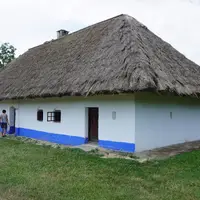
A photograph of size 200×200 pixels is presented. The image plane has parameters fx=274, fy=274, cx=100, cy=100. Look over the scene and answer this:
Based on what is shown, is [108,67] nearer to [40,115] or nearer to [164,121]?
[164,121]

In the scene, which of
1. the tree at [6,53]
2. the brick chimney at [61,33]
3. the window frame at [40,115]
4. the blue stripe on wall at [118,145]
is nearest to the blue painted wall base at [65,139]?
the blue stripe on wall at [118,145]

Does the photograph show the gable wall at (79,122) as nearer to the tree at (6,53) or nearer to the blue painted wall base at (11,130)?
the blue painted wall base at (11,130)

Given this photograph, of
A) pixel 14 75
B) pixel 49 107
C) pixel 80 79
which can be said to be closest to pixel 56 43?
pixel 14 75

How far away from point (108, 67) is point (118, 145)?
2.87 meters

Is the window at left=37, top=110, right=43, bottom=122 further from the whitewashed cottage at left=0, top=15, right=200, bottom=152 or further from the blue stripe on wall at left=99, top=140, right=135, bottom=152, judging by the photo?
the blue stripe on wall at left=99, top=140, right=135, bottom=152

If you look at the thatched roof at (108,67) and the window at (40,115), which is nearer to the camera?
the thatched roof at (108,67)

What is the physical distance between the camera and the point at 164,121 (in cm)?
1052

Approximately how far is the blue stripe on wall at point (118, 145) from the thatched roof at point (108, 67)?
1.91 m

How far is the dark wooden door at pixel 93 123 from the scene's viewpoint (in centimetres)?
1125

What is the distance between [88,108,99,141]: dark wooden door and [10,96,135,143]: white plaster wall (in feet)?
0.98

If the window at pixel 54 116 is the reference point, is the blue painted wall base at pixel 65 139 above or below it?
below

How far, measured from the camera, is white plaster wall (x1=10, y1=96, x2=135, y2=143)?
9562mm

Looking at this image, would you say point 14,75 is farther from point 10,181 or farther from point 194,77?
point 10,181

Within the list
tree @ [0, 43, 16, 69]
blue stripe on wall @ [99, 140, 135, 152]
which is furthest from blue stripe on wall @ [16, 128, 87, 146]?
tree @ [0, 43, 16, 69]
